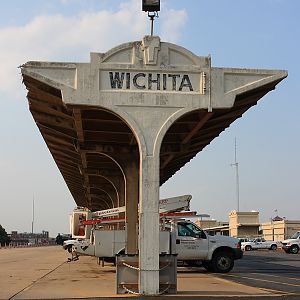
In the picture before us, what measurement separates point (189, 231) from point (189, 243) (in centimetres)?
56

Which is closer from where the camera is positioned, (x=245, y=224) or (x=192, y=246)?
(x=192, y=246)

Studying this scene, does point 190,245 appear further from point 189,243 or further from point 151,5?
point 151,5

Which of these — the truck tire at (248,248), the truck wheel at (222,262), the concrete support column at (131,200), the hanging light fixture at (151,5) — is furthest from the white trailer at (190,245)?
the truck tire at (248,248)

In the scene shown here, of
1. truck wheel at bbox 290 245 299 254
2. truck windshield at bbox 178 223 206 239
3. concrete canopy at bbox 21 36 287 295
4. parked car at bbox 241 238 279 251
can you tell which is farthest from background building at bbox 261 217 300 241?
concrete canopy at bbox 21 36 287 295

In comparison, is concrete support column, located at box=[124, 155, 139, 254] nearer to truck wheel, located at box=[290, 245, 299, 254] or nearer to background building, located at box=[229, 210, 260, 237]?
truck wheel, located at box=[290, 245, 299, 254]

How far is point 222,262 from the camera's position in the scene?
2497 cm

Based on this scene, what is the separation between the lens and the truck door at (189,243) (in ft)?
81.0

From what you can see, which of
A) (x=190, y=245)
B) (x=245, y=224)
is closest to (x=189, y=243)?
(x=190, y=245)

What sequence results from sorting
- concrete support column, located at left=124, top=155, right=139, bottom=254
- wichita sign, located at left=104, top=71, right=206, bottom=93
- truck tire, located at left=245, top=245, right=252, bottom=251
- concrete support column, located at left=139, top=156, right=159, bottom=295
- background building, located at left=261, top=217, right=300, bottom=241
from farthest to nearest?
background building, located at left=261, top=217, right=300, bottom=241
truck tire, located at left=245, top=245, right=252, bottom=251
concrete support column, located at left=124, top=155, right=139, bottom=254
wichita sign, located at left=104, top=71, right=206, bottom=93
concrete support column, located at left=139, top=156, right=159, bottom=295

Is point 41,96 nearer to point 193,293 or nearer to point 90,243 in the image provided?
point 193,293

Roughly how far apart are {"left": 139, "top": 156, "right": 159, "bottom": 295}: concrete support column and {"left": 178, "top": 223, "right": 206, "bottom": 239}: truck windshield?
9.77 meters

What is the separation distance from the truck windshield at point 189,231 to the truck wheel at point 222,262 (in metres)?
1.05

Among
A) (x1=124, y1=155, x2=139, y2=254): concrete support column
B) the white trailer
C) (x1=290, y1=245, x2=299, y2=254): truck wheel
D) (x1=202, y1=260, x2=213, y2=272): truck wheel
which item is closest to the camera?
(x1=124, y1=155, x2=139, y2=254): concrete support column

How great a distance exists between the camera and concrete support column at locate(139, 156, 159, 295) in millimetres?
14992
